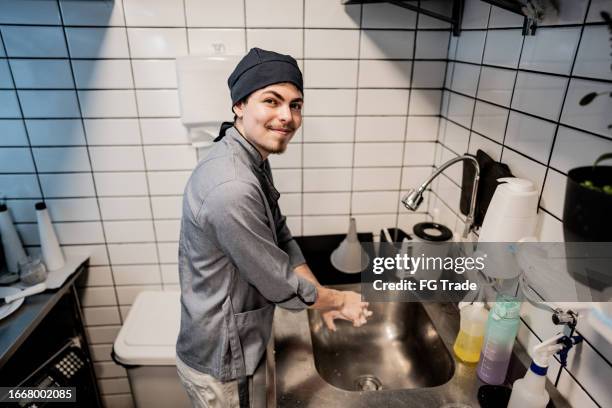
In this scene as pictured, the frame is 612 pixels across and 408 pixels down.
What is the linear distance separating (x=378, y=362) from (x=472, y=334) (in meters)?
0.38

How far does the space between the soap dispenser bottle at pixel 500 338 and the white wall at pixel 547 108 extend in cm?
8

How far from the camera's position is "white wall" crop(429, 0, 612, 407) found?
2.62 ft

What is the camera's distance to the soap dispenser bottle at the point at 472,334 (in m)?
1.08

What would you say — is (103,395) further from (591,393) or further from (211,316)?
(591,393)

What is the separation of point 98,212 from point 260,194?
38.2 inches

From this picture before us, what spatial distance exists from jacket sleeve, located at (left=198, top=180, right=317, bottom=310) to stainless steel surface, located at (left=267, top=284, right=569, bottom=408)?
20 cm

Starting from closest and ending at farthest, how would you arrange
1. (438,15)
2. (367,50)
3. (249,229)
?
(249,229) < (438,15) < (367,50)

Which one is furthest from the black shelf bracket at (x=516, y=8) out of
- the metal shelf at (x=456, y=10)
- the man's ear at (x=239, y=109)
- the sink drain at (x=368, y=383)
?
the sink drain at (x=368, y=383)

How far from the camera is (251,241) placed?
3.15 ft

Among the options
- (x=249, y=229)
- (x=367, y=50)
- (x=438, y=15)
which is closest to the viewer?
(x=249, y=229)

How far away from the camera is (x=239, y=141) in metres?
1.08

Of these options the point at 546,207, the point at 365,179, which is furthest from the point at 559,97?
the point at 365,179

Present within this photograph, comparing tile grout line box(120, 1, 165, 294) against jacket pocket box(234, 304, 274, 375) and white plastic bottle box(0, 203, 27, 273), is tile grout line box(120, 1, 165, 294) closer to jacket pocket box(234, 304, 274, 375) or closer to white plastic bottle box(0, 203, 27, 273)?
white plastic bottle box(0, 203, 27, 273)
